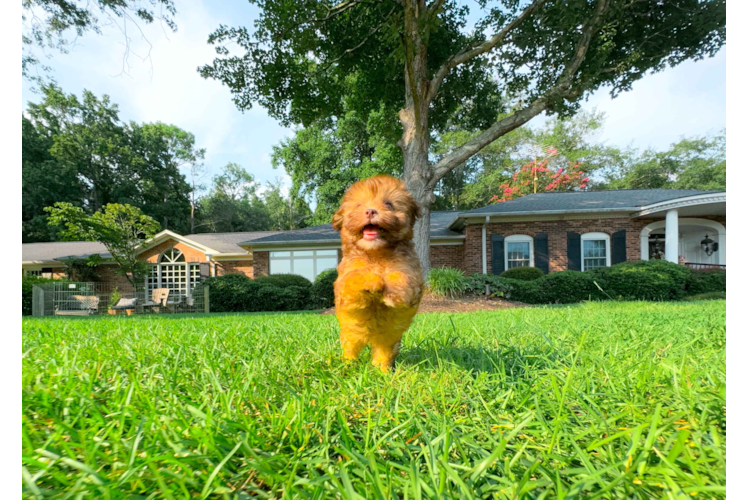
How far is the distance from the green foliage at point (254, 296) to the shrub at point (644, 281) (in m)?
12.4

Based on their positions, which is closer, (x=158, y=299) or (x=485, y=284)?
(x=485, y=284)

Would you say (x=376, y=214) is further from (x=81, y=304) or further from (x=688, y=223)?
(x=688, y=223)

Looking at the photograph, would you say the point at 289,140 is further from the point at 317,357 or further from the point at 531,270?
the point at 317,357

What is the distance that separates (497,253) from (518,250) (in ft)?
4.02

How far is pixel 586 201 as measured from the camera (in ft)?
59.8

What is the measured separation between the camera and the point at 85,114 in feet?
114

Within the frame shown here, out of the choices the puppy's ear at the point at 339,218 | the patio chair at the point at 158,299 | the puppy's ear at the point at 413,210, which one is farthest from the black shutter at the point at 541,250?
the patio chair at the point at 158,299

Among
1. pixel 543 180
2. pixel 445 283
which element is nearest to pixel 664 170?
pixel 543 180

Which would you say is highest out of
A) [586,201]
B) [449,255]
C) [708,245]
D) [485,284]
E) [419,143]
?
[419,143]

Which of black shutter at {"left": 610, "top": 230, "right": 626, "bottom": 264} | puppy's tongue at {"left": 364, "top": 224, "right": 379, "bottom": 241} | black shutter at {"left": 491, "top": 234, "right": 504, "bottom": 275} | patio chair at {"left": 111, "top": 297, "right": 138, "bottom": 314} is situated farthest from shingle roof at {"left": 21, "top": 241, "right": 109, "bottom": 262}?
black shutter at {"left": 610, "top": 230, "right": 626, "bottom": 264}

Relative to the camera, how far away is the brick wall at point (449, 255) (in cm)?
1870

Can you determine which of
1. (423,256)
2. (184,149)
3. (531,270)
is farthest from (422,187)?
(184,149)
